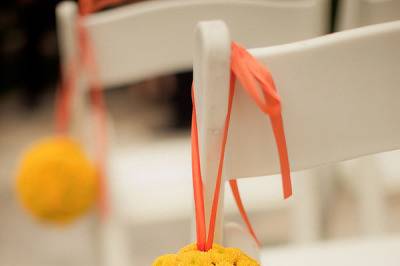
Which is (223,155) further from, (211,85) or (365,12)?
(365,12)

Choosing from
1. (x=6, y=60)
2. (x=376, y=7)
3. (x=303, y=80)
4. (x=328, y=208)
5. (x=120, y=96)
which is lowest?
(x=328, y=208)

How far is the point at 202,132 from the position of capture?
0.43 m

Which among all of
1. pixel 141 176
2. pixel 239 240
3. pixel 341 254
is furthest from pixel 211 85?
pixel 141 176


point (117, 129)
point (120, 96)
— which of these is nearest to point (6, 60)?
point (120, 96)

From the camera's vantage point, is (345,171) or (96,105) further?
(345,171)

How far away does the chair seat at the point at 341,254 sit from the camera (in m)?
0.65

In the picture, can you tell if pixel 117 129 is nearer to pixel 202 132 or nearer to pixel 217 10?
pixel 217 10

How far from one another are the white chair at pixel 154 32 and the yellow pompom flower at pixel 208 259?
1.31ft

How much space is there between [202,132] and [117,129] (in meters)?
1.54

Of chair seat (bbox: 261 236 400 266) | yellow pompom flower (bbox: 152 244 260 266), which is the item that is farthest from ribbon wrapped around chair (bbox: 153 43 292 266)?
chair seat (bbox: 261 236 400 266)

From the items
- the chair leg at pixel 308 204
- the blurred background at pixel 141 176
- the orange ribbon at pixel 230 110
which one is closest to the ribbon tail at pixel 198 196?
the orange ribbon at pixel 230 110

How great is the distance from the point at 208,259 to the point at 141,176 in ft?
1.72

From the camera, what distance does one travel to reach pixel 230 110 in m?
0.43

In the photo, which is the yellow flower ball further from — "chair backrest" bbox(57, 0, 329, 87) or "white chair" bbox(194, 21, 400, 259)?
"white chair" bbox(194, 21, 400, 259)
